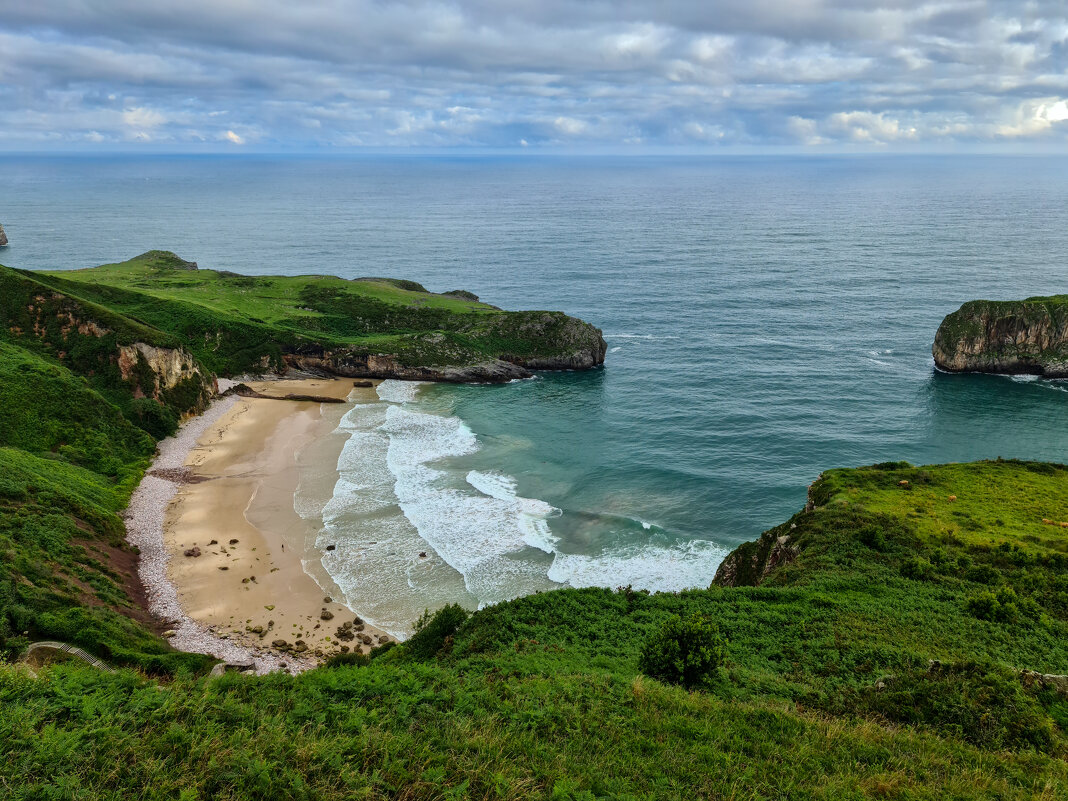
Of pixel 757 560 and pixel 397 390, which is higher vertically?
pixel 397 390

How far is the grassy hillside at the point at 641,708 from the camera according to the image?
1484 cm

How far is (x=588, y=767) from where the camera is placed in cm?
1627

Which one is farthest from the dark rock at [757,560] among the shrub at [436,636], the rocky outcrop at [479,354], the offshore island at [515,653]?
the rocky outcrop at [479,354]

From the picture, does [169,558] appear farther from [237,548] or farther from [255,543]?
[255,543]

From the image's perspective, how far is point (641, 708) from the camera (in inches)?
761

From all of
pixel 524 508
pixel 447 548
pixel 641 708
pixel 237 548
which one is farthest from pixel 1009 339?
pixel 237 548

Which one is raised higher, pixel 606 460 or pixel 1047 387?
pixel 1047 387

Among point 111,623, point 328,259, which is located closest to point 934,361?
point 111,623

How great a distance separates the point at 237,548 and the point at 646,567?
29776mm

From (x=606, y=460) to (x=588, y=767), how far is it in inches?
1794

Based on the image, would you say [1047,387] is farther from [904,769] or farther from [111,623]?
[111,623]

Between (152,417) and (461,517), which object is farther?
(152,417)

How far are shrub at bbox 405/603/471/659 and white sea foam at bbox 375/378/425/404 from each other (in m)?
53.3

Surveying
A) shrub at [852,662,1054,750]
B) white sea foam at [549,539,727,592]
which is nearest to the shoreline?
white sea foam at [549,539,727,592]
